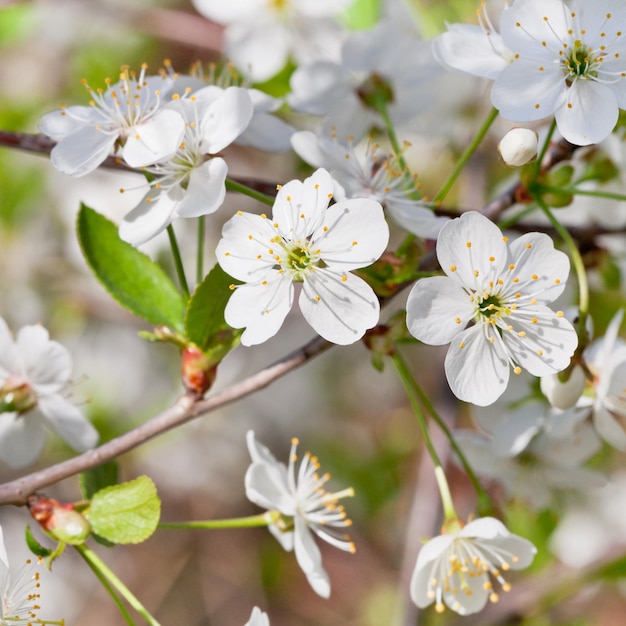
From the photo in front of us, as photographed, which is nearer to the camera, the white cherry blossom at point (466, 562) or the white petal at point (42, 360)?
the white cherry blossom at point (466, 562)

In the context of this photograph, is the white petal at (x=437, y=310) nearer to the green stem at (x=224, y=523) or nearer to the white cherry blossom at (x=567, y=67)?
the white cherry blossom at (x=567, y=67)

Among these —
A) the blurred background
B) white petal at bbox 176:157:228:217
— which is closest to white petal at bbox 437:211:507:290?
white petal at bbox 176:157:228:217

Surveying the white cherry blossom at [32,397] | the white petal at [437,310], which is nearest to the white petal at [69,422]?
the white cherry blossom at [32,397]

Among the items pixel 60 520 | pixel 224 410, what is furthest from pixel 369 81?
pixel 224 410

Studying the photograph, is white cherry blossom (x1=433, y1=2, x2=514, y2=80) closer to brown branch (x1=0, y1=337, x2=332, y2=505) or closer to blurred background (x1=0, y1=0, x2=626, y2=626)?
brown branch (x1=0, y1=337, x2=332, y2=505)

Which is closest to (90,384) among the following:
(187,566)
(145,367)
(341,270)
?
(145,367)

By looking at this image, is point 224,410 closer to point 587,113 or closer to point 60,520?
point 60,520

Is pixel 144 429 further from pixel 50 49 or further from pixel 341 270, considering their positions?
pixel 50 49
